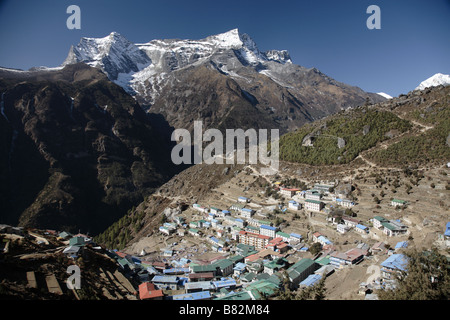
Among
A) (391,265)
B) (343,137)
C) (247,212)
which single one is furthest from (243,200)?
(391,265)

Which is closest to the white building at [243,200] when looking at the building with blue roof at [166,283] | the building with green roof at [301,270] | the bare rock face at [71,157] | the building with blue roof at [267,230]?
the building with blue roof at [267,230]

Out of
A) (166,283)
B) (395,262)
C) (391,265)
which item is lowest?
(166,283)

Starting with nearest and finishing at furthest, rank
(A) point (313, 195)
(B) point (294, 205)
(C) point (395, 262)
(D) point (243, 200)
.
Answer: (C) point (395, 262)
(A) point (313, 195)
(B) point (294, 205)
(D) point (243, 200)

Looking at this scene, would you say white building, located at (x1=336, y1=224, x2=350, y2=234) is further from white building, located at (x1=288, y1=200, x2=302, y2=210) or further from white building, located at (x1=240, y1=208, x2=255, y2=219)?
white building, located at (x1=240, y1=208, x2=255, y2=219)

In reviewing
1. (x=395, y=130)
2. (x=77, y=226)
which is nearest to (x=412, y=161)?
(x=395, y=130)

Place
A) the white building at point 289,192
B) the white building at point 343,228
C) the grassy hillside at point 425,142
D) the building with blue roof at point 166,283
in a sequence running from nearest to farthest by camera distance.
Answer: the building with blue roof at point 166,283 → the white building at point 343,228 → the grassy hillside at point 425,142 → the white building at point 289,192

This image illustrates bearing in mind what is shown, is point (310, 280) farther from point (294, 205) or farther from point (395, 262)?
point (294, 205)

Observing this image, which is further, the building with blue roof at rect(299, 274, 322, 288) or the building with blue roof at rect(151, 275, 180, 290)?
the building with blue roof at rect(151, 275, 180, 290)

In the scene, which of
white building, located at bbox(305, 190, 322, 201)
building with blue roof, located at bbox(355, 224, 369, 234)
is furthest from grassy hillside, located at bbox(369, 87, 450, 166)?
building with blue roof, located at bbox(355, 224, 369, 234)

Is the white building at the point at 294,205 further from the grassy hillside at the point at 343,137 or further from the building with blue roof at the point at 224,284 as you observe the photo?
the building with blue roof at the point at 224,284

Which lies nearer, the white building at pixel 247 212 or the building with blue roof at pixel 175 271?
the building with blue roof at pixel 175 271

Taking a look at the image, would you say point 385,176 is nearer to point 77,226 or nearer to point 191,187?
point 191,187
